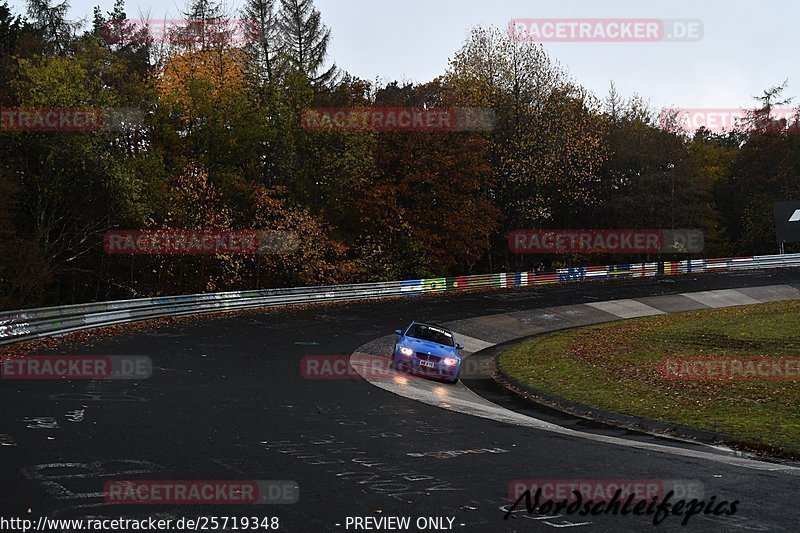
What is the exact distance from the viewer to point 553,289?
49.1m

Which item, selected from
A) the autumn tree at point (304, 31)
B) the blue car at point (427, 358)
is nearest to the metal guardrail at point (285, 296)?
the blue car at point (427, 358)

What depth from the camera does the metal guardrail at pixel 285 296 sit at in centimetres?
2552

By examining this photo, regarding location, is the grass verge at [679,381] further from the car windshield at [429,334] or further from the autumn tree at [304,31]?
the autumn tree at [304,31]

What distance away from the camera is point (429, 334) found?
23078 mm

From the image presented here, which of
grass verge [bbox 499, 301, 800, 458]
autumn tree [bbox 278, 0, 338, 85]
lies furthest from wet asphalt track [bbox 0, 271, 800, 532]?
autumn tree [bbox 278, 0, 338, 85]

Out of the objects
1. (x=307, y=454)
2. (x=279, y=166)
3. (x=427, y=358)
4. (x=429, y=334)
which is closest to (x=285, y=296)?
(x=279, y=166)

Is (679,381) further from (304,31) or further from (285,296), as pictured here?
(304,31)

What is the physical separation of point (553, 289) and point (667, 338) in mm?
17917

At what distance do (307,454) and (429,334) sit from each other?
12.3 meters

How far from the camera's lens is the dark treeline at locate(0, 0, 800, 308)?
125 ft

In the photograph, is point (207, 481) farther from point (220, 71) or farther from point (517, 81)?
point (517, 81)

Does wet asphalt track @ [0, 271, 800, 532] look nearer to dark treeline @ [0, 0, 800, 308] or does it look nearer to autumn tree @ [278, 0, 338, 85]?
dark treeline @ [0, 0, 800, 308]

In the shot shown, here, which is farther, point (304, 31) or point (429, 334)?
point (304, 31)

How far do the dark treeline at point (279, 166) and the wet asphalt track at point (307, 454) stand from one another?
20.3m
